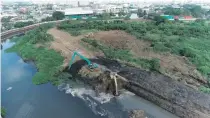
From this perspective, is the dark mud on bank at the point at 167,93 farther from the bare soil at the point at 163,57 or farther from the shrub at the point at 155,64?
the bare soil at the point at 163,57

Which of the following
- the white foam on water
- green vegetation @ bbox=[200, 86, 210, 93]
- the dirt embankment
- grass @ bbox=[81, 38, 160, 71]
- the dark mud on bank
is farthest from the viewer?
grass @ bbox=[81, 38, 160, 71]

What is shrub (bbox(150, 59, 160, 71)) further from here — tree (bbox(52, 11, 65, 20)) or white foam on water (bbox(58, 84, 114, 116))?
tree (bbox(52, 11, 65, 20))

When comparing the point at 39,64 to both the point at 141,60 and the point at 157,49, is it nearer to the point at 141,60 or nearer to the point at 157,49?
the point at 141,60

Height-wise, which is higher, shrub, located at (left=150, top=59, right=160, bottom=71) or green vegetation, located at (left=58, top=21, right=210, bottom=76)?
green vegetation, located at (left=58, top=21, right=210, bottom=76)

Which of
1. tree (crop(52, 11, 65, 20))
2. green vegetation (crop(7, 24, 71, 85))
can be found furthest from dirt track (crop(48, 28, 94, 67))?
tree (crop(52, 11, 65, 20))

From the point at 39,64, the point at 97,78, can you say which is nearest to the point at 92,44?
the point at 39,64

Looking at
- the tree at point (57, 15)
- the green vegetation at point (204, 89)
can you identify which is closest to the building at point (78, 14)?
the tree at point (57, 15)
